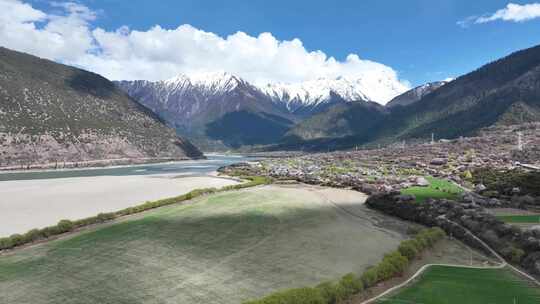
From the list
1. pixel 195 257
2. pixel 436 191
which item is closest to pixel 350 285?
pixel 195 257

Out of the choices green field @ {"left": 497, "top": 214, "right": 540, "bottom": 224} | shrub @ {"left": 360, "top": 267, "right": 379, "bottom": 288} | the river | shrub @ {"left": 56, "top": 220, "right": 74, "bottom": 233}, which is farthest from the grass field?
green field @ {"left": 497, "top": 214, "right": 540, "bottom": 224}

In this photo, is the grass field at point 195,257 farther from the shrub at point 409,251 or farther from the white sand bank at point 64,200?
the white sand bank at point 64,200

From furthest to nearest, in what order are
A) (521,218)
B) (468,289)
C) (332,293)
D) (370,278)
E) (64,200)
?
(64,200)
(521,218)
(370,278)
(468,289)
(332,293)

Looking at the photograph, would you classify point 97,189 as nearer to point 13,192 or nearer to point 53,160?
point 13,192

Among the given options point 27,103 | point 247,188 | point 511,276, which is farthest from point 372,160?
point 27,103

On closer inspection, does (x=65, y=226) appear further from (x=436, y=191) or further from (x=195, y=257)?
(x=436, y=191)

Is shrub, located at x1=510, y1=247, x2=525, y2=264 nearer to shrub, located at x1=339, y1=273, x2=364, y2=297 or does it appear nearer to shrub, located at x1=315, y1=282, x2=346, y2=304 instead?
shrub, located at x1=339, y1=273, x2=364, y2=297
